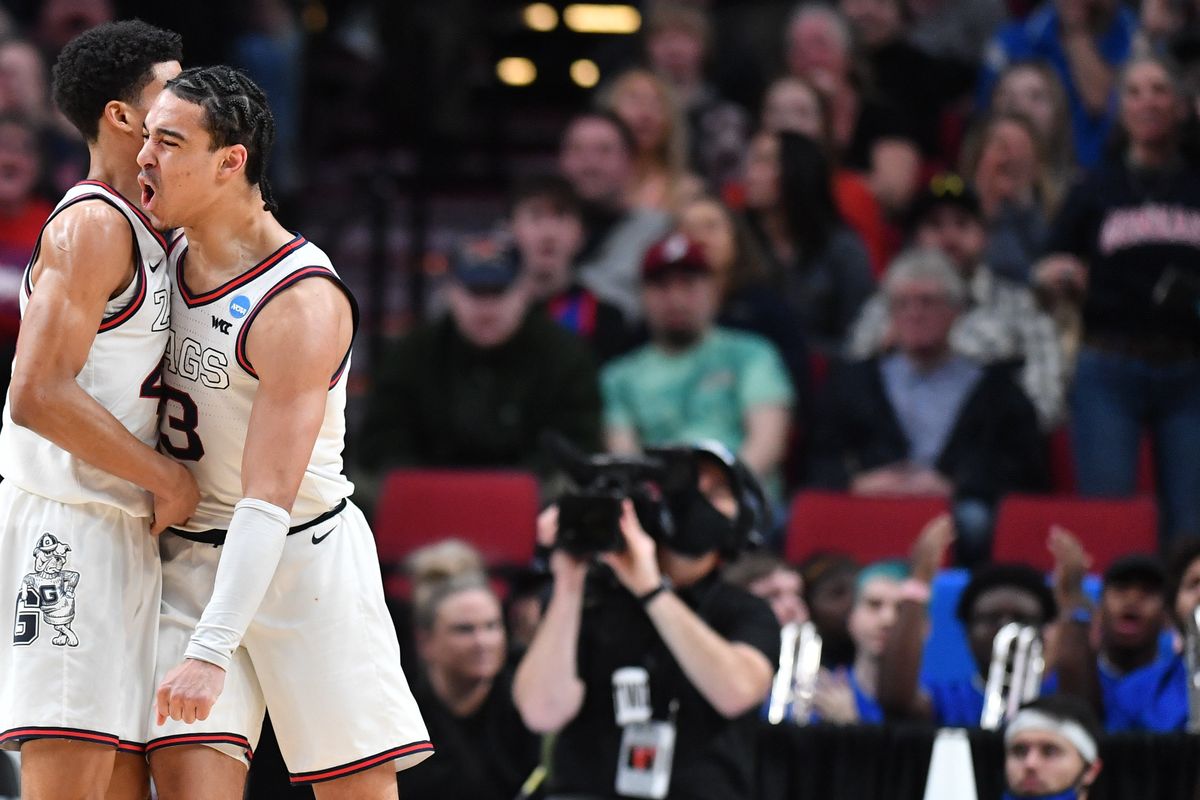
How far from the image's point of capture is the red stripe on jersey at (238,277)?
13.2ft

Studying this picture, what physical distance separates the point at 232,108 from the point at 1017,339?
541cm

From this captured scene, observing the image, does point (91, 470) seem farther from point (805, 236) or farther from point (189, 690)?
point (805, 236)

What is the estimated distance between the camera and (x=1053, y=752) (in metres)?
5.90

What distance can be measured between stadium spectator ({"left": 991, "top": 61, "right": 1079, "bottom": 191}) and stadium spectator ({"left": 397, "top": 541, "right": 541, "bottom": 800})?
3962 millimetres

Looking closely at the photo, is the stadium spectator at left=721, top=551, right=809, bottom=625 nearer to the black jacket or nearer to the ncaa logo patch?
the black jacket

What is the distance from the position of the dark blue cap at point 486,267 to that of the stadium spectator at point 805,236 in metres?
1.43

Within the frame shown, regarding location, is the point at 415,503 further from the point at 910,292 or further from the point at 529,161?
the point at 529,161

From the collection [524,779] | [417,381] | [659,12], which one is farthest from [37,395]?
[659,12]

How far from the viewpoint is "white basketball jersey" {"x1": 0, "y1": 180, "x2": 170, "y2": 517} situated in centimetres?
406

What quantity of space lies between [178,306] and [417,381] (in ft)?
13.7

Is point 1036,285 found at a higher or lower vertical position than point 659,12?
lower

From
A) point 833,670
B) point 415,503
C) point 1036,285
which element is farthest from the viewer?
point 1036,285

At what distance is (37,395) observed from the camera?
3.94 metres

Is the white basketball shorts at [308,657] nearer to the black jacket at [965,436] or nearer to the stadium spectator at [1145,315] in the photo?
the black jacket at [965,436]
